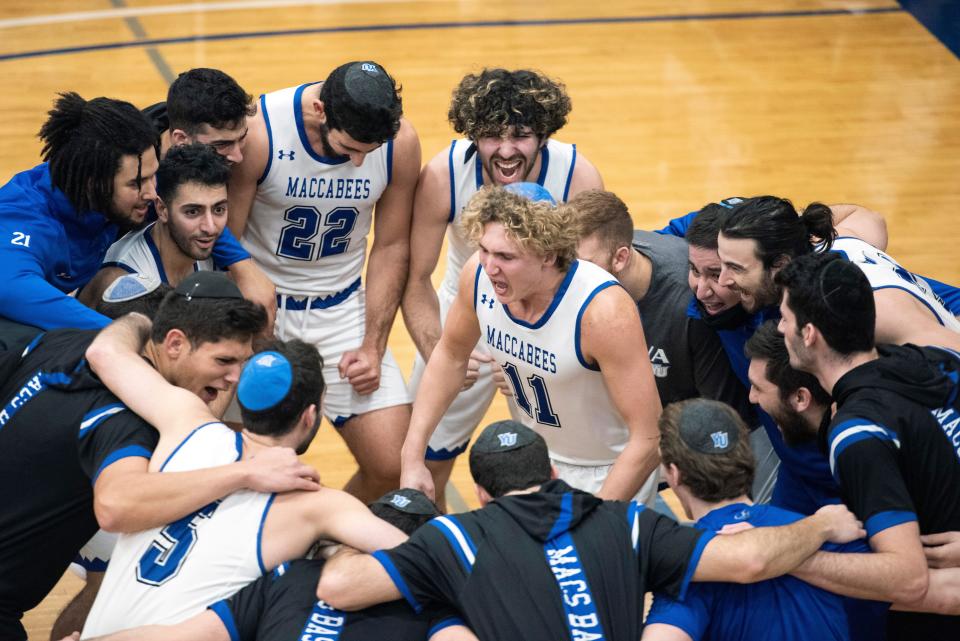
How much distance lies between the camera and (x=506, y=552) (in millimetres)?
3707

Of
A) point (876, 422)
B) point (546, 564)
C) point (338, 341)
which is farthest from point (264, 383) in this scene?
point (338, 341)

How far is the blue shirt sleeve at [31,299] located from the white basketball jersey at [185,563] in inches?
48.9

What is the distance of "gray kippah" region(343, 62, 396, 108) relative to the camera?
5.46 meters

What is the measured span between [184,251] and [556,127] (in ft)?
6.14

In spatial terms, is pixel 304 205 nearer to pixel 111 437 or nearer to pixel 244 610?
pixel 111 437

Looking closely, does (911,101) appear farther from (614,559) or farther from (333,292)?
(614,559)

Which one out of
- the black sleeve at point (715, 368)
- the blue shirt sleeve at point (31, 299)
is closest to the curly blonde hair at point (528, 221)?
the black sleeve at point (715, 368)

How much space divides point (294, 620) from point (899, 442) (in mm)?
2067

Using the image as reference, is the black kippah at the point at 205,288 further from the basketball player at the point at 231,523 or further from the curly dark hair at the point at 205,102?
the curly dark hair at the point at 205,102

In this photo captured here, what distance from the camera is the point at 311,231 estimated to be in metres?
6.15

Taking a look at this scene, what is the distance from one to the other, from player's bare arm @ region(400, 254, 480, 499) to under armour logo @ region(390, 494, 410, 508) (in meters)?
1.02

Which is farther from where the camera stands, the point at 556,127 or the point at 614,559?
the point at 556,127

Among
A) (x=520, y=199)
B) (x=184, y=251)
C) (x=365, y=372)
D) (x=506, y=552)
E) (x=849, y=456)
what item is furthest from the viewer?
(x=365, y=372)

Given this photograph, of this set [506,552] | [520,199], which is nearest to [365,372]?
[520,199]
